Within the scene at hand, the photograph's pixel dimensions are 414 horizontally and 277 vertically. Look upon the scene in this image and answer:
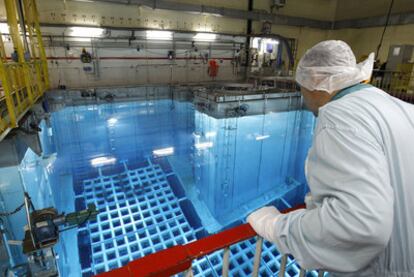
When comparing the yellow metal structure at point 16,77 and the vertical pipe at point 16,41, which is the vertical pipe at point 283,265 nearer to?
the yellow metal structure at point 16,77

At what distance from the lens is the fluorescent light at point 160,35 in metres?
7.07

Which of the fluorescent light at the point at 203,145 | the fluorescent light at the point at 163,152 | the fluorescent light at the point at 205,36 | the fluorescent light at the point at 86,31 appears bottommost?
the fluorescent light at the point at 163,152

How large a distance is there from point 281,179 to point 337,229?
6064mm

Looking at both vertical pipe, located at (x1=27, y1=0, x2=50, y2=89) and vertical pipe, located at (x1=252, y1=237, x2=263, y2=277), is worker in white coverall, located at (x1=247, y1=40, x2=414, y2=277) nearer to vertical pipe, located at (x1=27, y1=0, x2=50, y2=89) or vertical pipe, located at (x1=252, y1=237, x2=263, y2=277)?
vertical pipe, located at (x1=252, y1=237, x2=263, y2=277)

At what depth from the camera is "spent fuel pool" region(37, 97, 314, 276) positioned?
3980mm

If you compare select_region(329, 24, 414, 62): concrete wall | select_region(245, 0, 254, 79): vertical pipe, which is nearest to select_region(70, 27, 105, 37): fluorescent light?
select_region(245, 0, 254, 79): vertical pipe

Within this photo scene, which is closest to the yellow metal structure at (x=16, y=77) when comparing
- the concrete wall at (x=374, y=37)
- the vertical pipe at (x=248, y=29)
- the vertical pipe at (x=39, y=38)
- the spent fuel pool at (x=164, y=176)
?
the vertical pipe at (x=39, y=38)

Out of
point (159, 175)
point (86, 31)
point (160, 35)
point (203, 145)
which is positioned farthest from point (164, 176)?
point (86, 31)

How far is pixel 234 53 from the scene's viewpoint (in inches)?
339

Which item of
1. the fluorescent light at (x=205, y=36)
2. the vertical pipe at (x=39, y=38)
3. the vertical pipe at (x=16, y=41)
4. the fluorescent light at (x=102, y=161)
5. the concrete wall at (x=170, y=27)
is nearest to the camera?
the vertical pipe at (x=16, y=41)

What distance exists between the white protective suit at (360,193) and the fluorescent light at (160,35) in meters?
7.28

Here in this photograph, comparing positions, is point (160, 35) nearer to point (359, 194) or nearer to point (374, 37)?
point (359, 194)

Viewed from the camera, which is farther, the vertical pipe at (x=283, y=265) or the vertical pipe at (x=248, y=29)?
the vertical pipe at (x=248, y=29)

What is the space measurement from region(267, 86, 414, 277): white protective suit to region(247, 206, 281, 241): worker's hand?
0.07m
